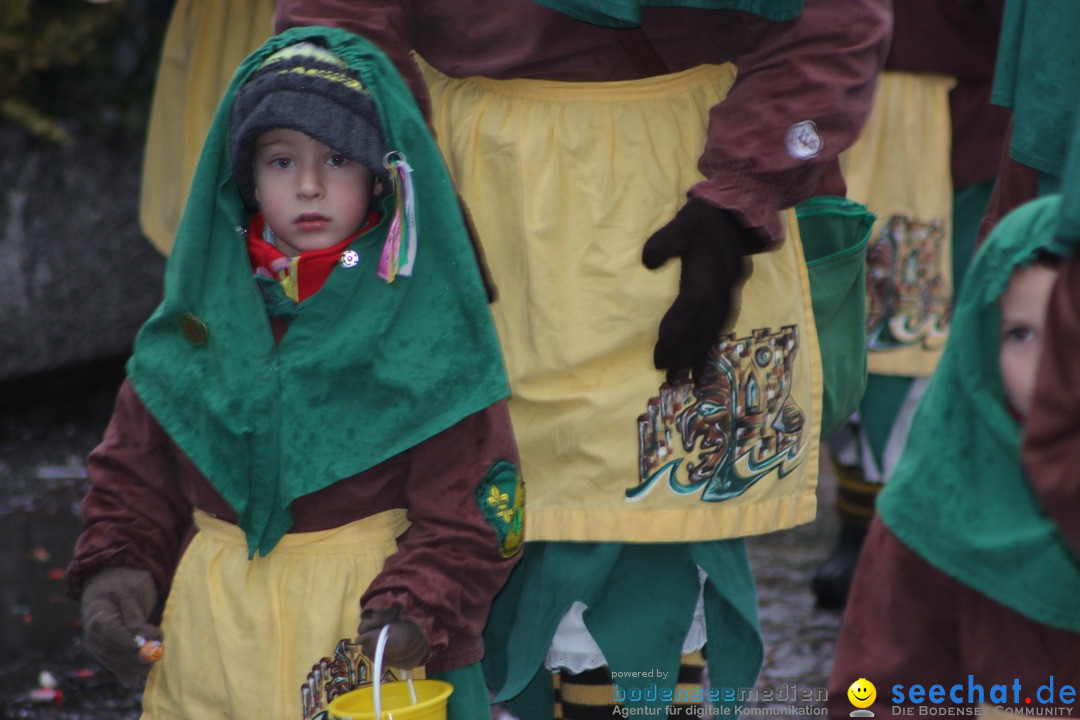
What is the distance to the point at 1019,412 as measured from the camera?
6.03 feet

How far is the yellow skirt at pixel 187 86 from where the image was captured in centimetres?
389

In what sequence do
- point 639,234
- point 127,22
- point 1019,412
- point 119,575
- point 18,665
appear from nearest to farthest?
1. point 1019,412
2. point 119,575
3. point 639,234
4. point 18,665
5. point 127,22

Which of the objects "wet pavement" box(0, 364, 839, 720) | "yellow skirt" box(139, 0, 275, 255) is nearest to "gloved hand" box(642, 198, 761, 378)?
"wet pavement" box(0, 364, 839, 720)

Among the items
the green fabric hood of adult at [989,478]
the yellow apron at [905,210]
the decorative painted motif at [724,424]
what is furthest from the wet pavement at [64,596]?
the green fabric hood of adult at [989,478]

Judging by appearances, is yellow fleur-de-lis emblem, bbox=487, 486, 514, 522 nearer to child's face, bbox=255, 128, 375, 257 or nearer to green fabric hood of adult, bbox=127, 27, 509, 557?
green fabric hood of adult, bbox=127, 27, 509, 557

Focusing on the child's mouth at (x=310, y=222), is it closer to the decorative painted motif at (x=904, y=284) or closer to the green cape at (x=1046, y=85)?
the green cape at (x=1046, y=85)

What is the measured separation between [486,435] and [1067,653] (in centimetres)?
92

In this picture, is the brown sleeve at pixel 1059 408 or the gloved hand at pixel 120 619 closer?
the brown sleeve at pixel 1059 408

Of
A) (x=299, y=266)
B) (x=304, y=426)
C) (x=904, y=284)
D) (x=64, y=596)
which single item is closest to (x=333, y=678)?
(x=304, y=426)

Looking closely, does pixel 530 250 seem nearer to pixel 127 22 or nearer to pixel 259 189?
pixel 259 189

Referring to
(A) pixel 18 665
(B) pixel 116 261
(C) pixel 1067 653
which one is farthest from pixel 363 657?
(B) pixel 116 261

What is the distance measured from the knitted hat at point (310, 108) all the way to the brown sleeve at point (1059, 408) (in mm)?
1135

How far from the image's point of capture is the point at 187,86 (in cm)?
392

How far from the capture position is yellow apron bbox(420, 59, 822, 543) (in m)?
2.63
